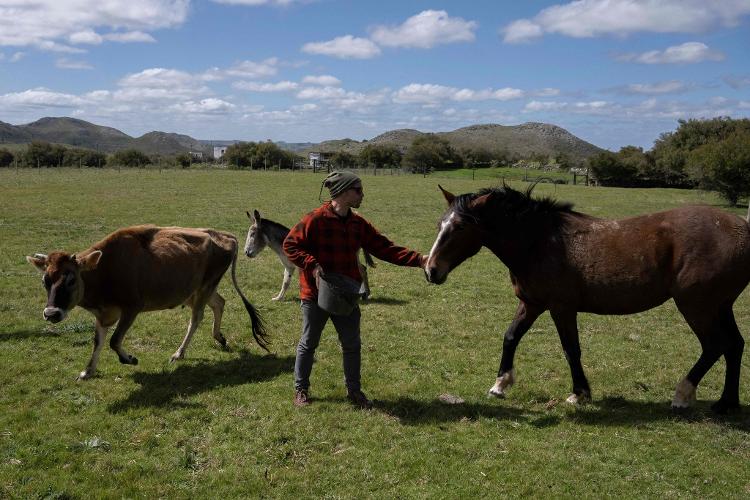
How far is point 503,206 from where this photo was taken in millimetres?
6523

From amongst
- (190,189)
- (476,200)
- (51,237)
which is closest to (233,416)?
(476,200)

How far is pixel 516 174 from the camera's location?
72.1m

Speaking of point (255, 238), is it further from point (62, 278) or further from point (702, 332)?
point (702, 332)

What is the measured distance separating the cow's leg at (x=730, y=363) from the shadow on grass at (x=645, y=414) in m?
0.11

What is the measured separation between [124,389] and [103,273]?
5.01ft

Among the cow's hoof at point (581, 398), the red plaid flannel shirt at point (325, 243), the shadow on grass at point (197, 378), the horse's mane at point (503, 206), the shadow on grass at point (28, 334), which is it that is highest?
the horse's mane at point (503, 206)

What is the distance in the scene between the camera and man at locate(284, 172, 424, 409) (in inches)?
241

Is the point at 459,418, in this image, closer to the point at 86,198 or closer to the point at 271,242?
the point at 271,242

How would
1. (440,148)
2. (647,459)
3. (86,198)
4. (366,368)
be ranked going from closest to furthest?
(647,459), (366,368), (86,198), (440,148)

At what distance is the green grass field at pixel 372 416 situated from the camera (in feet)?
16.1

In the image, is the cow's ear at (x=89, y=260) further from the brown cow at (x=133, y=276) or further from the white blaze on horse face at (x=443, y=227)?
the white blaze on horse face at (x=443, y=227)

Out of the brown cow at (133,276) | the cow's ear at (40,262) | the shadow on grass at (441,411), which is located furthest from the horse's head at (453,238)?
the cow's ear at (40,262)

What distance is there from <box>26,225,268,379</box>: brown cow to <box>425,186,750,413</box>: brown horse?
3.62m

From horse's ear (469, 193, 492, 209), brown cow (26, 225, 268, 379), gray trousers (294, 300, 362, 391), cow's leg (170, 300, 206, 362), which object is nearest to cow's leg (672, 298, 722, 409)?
horse's ear (469, 193, 492, 209)
